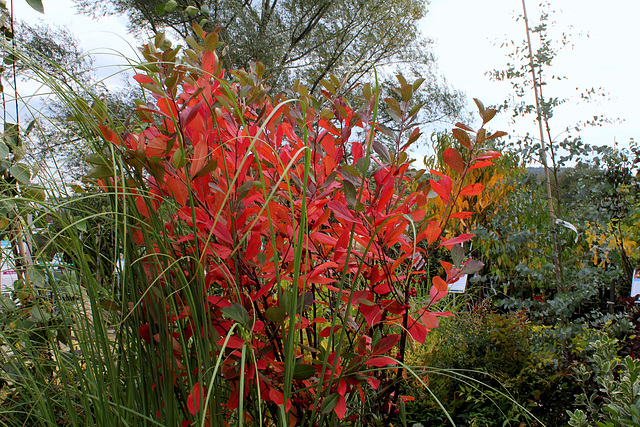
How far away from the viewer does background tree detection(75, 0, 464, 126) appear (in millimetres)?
11734

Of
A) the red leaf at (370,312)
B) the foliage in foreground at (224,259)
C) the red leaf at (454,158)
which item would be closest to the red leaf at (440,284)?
the foliage in foreground at (224,259)

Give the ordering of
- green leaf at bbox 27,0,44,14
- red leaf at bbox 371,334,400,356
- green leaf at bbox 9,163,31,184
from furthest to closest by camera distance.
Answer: green leaf at bbox 9,163,31,184 → green leaf at bbox 27,0,44,14 → red leaf at bbox 371,334,400,356

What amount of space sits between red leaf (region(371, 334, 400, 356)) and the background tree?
11284 millimetres

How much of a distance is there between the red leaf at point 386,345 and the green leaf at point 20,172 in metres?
1.22

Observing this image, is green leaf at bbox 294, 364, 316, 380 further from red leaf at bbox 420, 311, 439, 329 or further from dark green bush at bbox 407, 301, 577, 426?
dark green bush at bbox 407, 301, 577, 426

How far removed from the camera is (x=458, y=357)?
2.02 m

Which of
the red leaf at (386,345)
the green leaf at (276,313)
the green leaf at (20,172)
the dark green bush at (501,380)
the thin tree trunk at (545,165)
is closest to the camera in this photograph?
the green leaf at (276,313)

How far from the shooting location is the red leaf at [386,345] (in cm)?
95

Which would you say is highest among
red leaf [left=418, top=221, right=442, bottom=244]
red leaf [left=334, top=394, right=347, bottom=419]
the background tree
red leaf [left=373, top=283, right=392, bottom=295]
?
the background tree

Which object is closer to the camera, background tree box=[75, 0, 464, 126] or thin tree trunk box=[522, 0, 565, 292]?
thin tree trunk box=[522, 0, 565, 292]

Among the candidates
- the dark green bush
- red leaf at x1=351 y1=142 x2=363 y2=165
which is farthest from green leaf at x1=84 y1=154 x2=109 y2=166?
the dark green bush

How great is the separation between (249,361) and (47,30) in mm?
13586

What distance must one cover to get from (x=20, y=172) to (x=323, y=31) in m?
12.8

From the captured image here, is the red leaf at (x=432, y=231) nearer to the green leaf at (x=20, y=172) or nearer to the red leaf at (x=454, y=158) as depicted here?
the red leaf at (x=454, y=158)
